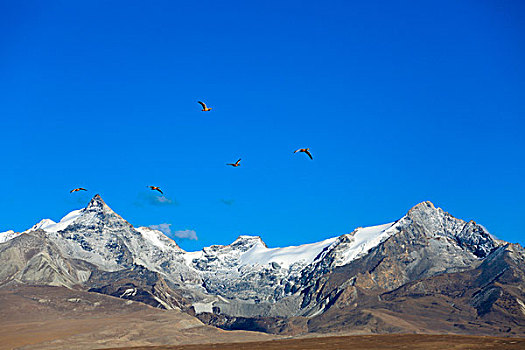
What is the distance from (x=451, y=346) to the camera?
130000 mm

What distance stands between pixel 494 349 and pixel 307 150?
217 feet

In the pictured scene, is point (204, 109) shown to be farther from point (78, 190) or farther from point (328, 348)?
point (328, 348)

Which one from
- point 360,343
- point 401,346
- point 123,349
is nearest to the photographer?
point 401,346

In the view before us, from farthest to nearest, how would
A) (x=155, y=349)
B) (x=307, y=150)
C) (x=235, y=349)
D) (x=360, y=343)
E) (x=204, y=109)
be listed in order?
(x=155, y=349), (x=235, y=349), (x=360, y=343), (x=204, y=109), (x=307, y=150)

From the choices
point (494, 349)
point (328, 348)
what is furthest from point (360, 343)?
point (494, 349)

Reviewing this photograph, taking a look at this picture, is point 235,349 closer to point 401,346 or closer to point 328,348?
point 328,348

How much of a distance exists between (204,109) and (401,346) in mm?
73375

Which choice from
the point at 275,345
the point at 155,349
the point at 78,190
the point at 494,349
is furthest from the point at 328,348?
the point at 78,190

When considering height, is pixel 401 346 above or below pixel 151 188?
below

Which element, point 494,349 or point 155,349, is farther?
point 155,349

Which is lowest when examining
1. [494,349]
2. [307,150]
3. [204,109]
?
[494,349]

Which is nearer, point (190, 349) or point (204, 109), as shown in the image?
point (204, 109)

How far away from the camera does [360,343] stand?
152 m

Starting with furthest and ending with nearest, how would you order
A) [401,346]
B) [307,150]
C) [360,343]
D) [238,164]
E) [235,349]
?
[235,349] < [360,343] < [401,346] < [238,164] < [307,150]
